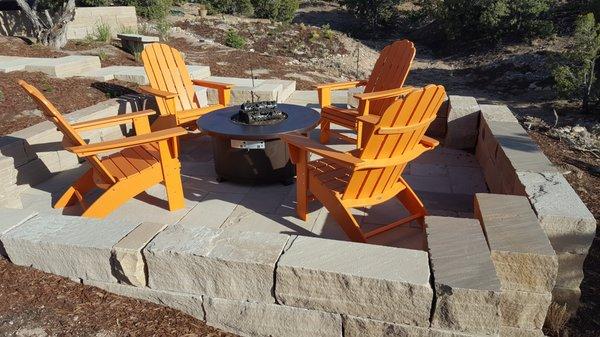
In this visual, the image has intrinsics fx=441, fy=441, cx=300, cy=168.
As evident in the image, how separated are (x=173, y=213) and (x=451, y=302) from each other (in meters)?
2.14

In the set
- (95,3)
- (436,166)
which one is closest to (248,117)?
(436,166)

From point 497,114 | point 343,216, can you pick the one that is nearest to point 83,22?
point 497,114

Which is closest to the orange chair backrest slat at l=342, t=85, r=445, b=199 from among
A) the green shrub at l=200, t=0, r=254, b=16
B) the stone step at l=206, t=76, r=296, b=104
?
the stone step at l=206, t=76, r=296, b=104

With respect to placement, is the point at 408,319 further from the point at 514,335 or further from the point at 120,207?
the point at 120,207

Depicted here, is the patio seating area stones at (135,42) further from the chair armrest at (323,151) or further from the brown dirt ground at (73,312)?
the brown dirt ground at (73,312)

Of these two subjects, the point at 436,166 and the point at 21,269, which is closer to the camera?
the point at 21,269

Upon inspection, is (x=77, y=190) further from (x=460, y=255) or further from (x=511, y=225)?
(x=511, y=225)

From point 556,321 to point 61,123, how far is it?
10.1 ft

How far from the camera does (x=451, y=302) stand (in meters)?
1.76

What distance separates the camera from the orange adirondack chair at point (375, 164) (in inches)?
96.7

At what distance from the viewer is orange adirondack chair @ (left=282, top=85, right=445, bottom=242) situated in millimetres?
2455

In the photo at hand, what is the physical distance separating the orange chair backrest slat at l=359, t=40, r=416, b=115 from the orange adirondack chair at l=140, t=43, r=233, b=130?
1.53m

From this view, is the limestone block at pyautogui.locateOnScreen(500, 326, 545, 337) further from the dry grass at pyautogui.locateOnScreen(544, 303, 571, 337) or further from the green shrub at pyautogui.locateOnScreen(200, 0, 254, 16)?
the green shrub at pyautogui.locateOnScreen(200, 0, 254, 16)

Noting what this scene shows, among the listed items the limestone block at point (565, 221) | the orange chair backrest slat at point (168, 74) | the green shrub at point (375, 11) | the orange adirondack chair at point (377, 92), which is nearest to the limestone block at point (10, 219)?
the orange chair backrest slat at point (168, 74)
